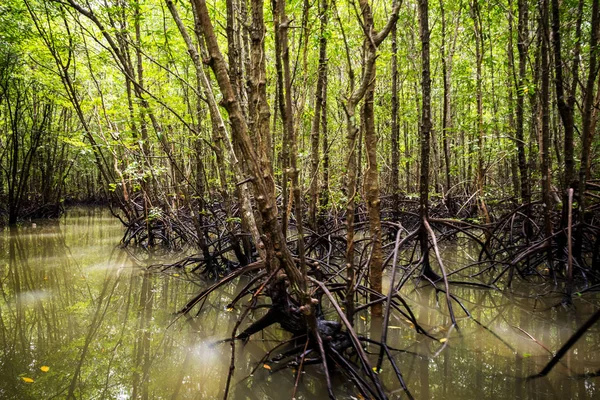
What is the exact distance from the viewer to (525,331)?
3221 millimetres

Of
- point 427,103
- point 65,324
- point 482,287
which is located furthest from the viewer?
point 482,287

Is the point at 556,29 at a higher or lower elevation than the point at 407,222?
higher

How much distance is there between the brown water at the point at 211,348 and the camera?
→ 243cm

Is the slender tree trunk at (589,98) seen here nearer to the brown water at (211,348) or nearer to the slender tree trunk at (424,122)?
the brown water at (211,348)

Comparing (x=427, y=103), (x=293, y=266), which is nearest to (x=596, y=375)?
(x=293, y=266)

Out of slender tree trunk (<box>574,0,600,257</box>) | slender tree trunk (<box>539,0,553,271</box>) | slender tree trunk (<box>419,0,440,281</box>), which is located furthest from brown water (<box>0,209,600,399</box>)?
slender tree trunk (<box>574,0,600,257</box>)

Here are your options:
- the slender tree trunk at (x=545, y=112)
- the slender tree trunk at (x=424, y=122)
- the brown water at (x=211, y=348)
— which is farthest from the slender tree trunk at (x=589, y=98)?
the slender tree trunk at (x=424, y=122)

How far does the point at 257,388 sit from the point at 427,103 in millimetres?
3653

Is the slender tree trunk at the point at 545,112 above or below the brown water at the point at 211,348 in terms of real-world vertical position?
above

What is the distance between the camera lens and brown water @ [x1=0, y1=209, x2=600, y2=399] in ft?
7.97

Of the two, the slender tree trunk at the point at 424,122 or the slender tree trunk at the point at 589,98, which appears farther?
the slender tree trunk at the point at 424,122

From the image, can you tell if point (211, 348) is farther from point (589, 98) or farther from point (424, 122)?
point (589, 98)

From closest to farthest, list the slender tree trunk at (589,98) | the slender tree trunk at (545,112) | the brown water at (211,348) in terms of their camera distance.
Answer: the brown water at (211,348)
the slender tree trunk at (589,98)
the slender tree trunk at (545,112)

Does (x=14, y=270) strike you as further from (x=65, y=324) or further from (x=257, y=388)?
(x=257, y=388)
